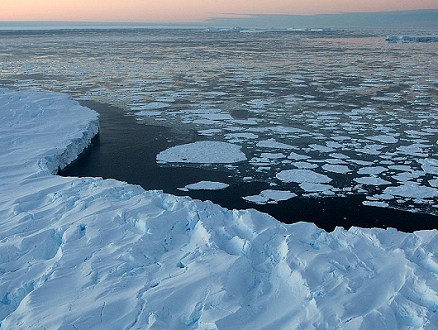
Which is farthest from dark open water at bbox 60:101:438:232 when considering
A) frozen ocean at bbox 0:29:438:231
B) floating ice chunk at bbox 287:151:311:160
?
Result: floating ice chunk at bbox 287:151:311:160

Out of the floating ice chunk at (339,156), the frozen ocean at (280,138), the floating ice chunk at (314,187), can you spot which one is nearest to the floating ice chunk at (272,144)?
the frozen ocean at (280,138)

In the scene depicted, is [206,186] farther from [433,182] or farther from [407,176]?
[433,182]

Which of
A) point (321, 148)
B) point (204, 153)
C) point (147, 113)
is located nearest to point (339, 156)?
point (321, 148)

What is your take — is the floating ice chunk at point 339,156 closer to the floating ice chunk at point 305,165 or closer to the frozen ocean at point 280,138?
→ the frozen ocean at point 280,138

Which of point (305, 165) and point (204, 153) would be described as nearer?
point (305, 165)

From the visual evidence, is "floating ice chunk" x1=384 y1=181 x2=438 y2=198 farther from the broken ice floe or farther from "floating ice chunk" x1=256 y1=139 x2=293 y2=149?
the broken ice floe
